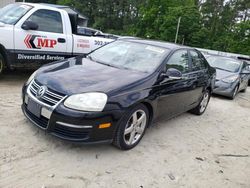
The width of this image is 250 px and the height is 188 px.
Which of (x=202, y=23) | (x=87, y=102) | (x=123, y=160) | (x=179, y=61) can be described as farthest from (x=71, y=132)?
(x=202, y=23)

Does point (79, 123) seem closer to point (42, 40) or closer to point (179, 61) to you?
point (179, 61)

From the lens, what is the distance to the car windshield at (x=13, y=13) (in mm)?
5469

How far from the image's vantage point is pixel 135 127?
362cm

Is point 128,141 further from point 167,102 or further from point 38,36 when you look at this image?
point 38,36

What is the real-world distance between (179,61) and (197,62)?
0.95 m

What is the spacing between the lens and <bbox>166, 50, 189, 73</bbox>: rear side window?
4248 mm

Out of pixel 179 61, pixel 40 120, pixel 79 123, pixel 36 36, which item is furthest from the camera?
pixel 36 36

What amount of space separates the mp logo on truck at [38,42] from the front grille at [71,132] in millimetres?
3036

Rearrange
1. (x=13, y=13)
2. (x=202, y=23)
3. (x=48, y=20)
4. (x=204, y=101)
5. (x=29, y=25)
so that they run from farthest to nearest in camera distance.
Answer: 1. (x=202, y=23)
2. (x=204, y=101)
3. (x=48, y=20)
4. (x=13, y=13)
5. (x=29, y=25)

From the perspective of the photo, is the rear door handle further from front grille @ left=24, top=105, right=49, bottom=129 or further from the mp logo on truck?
front grille @ left=24, top=105, right=49, bottom=129

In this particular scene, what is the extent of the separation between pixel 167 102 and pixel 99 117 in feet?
4.76

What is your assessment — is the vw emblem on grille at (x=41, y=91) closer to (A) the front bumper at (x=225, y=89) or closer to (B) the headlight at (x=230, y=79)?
(A) the front bumper at (x=225, y=89)

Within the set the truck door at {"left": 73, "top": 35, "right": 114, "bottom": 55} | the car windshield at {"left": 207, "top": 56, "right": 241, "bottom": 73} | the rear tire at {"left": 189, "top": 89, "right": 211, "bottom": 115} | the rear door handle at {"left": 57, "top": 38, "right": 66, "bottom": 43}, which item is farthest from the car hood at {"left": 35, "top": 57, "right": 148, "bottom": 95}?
the car windshield at {"left": 207, "top": 56, "right": 241, "bottom": 73}

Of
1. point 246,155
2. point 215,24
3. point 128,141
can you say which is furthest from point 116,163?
point 215,24
